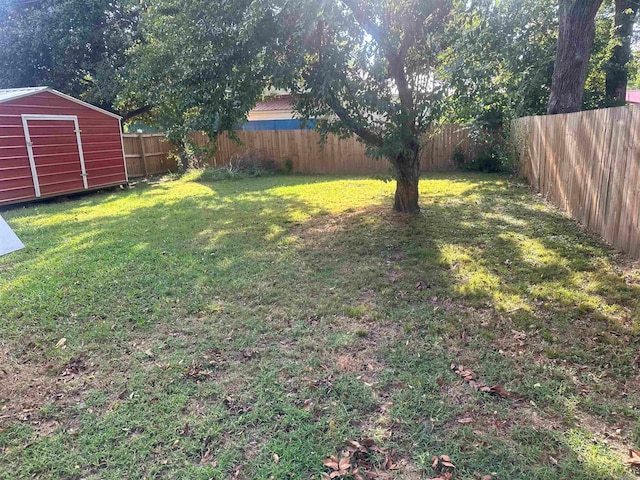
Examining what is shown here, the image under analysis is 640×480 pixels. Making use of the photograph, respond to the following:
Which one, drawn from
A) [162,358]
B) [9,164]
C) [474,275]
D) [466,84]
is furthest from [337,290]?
[9,164]

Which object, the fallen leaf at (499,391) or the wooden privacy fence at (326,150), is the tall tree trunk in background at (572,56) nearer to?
the wooden privacy fence at (326,150)

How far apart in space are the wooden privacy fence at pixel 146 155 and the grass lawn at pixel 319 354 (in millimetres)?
9014

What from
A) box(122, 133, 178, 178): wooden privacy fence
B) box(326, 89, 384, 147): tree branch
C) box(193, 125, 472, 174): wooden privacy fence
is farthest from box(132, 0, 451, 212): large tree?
box(122, 133, 178, 178): wooden privacy fence

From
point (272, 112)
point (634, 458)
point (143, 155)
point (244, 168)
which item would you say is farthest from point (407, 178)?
point (272, 112)

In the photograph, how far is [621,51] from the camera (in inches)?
436

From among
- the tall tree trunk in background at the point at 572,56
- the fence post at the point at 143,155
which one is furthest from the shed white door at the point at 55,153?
the tall tree trunk in background at the point at 572,56

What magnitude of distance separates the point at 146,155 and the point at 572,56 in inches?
496

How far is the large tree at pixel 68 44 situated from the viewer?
13406mm

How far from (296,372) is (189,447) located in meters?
0.83

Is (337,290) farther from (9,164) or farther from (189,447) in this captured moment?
(9,164)

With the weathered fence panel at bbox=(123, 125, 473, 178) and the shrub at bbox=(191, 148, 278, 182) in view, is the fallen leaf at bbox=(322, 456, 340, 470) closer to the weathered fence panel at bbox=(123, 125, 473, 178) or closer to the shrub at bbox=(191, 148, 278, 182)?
the weathered fence panel at bbox=(123, 125, 473, 178)

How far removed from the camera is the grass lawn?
83.1 inches

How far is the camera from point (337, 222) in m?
6.58

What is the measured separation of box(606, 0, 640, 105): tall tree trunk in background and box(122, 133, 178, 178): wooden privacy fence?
42.9 ft
